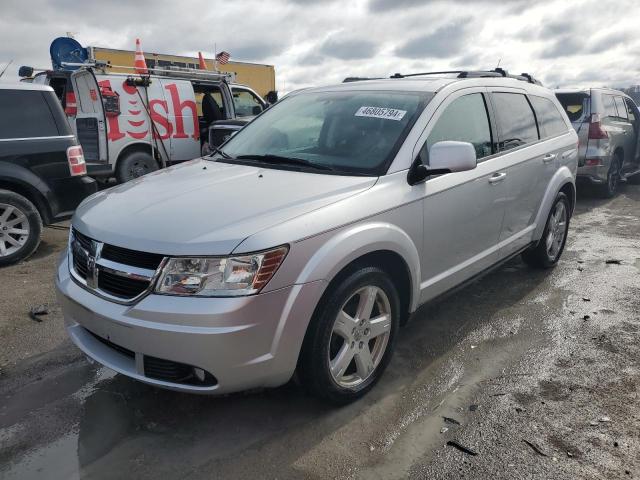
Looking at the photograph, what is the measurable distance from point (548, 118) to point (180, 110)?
632 centimetres

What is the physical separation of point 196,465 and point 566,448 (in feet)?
5.77

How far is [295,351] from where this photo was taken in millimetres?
2430

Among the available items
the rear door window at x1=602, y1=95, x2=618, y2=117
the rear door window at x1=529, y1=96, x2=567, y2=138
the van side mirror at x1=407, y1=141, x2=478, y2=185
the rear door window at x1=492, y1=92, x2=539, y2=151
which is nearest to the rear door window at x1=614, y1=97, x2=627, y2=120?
the rear door window at x1=602, y1=95, x2=618, y2=117

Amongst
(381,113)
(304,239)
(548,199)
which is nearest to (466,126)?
(381,113)

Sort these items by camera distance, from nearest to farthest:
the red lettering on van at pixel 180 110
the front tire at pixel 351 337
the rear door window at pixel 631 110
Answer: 1. the front tire at pixel 351 337
2. the red lettering on van at pixel 180 110
3. the rear door window at pixel 631 110

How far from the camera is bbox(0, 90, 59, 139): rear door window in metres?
5.29

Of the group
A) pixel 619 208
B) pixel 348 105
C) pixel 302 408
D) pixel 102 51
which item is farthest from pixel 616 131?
pixel 102 51

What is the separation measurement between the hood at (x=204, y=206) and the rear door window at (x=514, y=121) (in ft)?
5.44

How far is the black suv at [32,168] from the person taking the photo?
17.4ft

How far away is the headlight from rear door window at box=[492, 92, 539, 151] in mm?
2428

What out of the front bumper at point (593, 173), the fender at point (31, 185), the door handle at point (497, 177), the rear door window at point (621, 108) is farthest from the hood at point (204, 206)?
the rear door window at point (621, 108)

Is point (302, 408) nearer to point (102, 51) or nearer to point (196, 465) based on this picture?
point (196, 465)

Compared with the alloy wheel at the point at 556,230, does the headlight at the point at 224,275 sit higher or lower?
higher

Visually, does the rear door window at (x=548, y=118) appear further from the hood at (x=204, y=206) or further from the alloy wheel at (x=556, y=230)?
the hood at (x=204, y=206)
